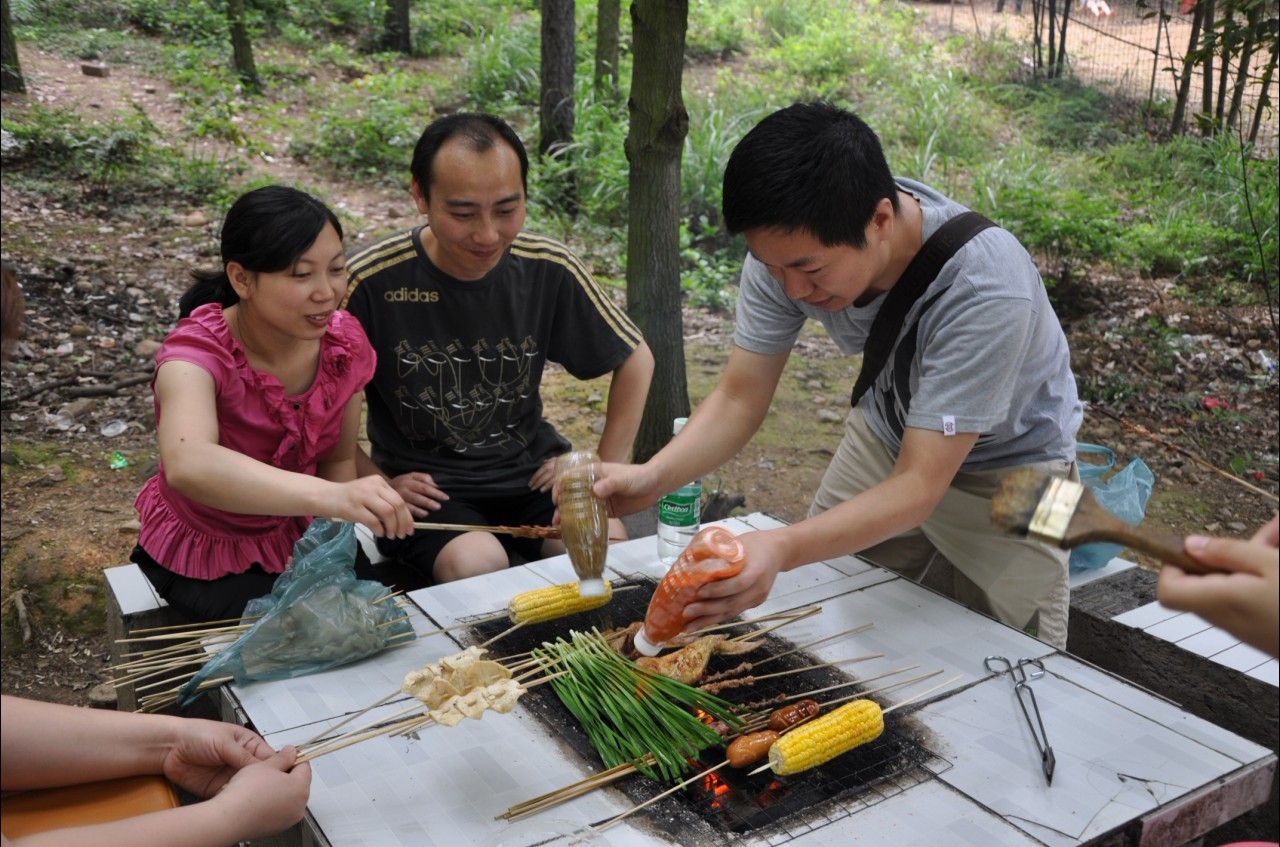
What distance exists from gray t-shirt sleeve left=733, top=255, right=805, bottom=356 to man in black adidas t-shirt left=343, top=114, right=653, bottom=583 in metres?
0.78

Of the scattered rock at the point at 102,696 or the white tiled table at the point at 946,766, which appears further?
the scattered rock at the point at 102,696

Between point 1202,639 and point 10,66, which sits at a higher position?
point 10,66

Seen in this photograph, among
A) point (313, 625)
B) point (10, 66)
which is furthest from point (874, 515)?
point (10, 66)

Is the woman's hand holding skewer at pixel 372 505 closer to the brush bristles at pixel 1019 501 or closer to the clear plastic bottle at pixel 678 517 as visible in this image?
the clear plastic bottle at pixel 678 517

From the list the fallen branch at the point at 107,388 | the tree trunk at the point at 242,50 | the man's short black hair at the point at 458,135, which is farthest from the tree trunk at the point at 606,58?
the man's short black hair at the point at 458,135

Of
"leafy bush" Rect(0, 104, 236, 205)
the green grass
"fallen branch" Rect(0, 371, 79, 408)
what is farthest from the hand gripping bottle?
"leafy bush" Rect(0, 104, 236, 205)

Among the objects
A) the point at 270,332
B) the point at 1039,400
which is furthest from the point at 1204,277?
the point at 270,332

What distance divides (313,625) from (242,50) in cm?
1037

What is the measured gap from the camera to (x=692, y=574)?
2.42 meters

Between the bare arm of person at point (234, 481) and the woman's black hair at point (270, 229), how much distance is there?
402mm

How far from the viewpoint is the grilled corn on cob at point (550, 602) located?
2.92 m

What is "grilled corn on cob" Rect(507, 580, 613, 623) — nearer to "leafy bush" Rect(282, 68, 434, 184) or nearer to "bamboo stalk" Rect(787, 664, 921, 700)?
"bamboo stalk" Rect(787, 664, 921, 700)

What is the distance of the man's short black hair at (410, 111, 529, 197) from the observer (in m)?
3.42

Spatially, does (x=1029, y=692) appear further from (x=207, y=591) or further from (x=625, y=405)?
(x=207, y=591)
